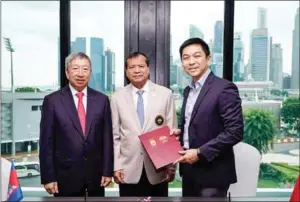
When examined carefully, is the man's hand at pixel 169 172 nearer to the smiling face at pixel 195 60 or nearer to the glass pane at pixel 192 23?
the smiling face at pixel 195 60

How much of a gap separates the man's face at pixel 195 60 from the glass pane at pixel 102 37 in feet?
3.51

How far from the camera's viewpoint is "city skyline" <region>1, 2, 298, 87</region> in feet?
9.49

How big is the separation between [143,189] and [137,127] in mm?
428

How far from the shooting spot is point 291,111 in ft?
9.91

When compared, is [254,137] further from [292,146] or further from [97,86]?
[97,86]

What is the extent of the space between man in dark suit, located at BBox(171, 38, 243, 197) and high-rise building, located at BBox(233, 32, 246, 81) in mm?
1048

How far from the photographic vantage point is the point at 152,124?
2.16 metres

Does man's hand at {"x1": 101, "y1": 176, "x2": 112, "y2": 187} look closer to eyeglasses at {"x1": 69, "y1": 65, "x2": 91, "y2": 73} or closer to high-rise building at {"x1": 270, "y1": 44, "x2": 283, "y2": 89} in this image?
eyeglasses at {"x1": 69, "y1": 65, "x2": 91, "y2": 73}

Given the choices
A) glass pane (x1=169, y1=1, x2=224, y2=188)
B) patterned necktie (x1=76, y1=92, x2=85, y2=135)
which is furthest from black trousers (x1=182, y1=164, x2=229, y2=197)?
glass pane (x1=169, y1=1, x2=224, y2=188)

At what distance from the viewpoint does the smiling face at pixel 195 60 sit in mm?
1941

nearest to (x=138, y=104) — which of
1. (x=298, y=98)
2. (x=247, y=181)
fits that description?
(x=247, y=181)

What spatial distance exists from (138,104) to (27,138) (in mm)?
1341

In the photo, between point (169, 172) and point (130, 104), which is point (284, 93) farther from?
point (130, 104)

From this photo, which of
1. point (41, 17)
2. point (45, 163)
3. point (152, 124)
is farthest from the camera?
point (41, 17)
